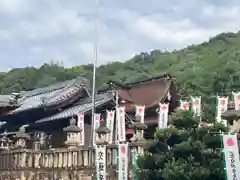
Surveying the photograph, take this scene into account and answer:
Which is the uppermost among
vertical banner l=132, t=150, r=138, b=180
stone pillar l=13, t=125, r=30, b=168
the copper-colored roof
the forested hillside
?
the forested hillside

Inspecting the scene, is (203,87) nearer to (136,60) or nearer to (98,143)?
(98,143)

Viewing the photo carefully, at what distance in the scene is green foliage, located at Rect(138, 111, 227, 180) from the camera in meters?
13.1

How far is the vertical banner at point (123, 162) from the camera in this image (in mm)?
14633

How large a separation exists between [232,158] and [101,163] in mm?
4950

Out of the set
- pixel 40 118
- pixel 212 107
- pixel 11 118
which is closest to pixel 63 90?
pixel 40 118

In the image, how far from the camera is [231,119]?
13.1 meters

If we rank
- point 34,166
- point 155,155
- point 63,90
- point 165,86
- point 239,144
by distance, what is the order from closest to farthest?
point 239,144 → point 155,155 → point 34,166 → point 63,90 → point 165,86

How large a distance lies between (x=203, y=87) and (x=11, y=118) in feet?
74.7

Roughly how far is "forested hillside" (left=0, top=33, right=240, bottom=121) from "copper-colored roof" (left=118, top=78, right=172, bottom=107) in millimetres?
5977

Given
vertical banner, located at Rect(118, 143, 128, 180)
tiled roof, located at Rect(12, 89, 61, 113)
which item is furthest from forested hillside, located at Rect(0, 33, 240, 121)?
vertical banner, located at Rect(118, 143, 128, 180)

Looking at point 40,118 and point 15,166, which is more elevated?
point 40,118

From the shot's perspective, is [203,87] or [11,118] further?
[203,87]

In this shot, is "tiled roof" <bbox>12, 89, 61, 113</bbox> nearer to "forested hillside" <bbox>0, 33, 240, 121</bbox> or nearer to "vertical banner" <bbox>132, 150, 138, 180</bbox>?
"vertical banner" <bbox>132, 150, 138, 180</bbox>

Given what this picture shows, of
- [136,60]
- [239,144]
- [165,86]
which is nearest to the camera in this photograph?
[239,144]
